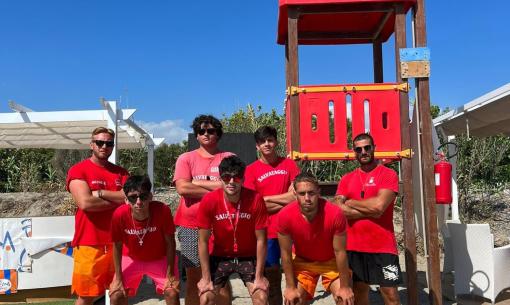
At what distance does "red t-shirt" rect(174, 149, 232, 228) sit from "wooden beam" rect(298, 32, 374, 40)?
11.1 ft

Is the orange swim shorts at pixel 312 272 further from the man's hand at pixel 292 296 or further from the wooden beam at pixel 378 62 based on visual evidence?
the wooden beam at pixel 378 62

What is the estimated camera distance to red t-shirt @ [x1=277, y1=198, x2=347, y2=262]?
3561 mm

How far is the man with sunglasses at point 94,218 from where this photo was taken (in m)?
3.91

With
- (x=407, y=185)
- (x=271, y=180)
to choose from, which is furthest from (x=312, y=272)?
(x=407, y=185)

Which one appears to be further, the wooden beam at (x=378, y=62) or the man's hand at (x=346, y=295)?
the wooden beam at (x=378, y=62)

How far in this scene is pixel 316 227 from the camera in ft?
11.9

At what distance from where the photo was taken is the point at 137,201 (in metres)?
3.73

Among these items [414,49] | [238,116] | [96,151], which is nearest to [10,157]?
[238,116]

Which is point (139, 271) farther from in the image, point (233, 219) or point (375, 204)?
point (375, 204)

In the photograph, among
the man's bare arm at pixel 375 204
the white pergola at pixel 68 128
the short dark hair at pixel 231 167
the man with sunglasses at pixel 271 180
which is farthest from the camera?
the white pergola at pixel 68 128

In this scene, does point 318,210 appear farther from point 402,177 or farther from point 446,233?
point 446,233

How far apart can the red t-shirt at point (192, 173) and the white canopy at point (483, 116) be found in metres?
4.02

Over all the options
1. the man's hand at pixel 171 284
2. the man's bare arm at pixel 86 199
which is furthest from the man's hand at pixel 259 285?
the man's bare arm at pixel 86 199

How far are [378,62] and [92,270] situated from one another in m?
4.80
